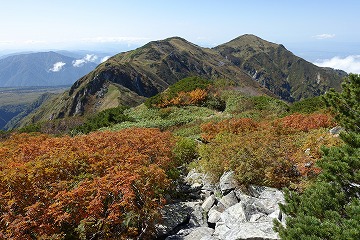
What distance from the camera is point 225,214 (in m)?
10.5

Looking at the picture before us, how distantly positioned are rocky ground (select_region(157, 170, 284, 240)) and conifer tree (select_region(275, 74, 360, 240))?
1.14 metres

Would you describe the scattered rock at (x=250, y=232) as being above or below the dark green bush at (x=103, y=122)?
above

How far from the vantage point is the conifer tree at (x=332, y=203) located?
611cm

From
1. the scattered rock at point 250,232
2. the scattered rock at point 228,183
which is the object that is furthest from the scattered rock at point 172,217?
the scattered rock at point 250,232

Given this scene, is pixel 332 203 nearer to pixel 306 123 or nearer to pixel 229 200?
pixel 229 200

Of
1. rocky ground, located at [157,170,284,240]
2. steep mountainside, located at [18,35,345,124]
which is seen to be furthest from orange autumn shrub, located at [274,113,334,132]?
steep mountainside, located at [18,35,345,124]

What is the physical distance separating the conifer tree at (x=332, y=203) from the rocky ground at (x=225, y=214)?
3.75ft

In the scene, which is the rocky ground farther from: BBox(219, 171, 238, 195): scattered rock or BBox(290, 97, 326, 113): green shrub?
BBox(290, 97, 326, 113): green shrub

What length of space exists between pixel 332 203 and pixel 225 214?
14.1 ft

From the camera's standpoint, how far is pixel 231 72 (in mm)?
191750

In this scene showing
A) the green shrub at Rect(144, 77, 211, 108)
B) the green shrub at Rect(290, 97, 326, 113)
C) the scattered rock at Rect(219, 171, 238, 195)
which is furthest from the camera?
the green shrub at Rect(144, 77, 211, 108)

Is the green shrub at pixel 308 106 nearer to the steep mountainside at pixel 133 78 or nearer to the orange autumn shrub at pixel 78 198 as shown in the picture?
the steep mountainside at pixel 133 78

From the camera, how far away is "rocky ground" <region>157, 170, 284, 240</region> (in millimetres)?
8992

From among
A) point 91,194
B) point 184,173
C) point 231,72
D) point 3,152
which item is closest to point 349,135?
point 91,194
